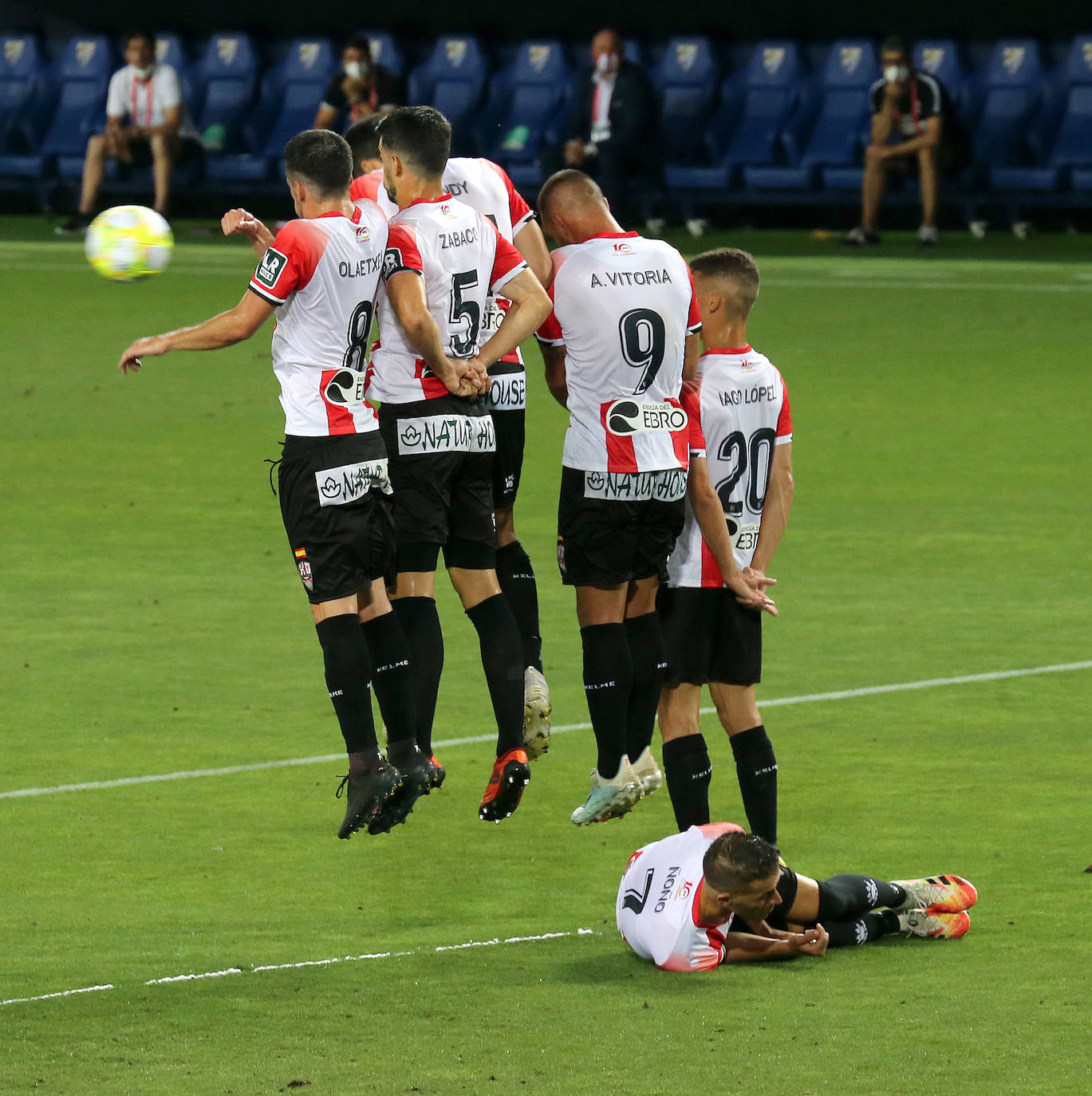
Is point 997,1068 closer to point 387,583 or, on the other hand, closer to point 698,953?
point 698,953

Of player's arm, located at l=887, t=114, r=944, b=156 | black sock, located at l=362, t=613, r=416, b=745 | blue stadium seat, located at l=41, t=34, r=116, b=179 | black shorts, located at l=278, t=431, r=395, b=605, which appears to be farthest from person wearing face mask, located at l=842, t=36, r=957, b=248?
black shorts, located at l=278, t=431, r=395, b=605

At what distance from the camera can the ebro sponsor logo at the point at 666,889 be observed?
7.38 meters

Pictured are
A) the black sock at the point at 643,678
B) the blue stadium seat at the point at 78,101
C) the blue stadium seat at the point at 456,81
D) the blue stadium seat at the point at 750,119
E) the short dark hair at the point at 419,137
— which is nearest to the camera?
the short dark hair at the point at 419,137

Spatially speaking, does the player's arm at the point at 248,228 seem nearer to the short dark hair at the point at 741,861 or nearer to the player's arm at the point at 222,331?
the player's arm at the point at 222,331

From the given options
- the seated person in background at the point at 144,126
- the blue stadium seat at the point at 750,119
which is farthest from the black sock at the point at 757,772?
the seated person in background at the point at 144,126

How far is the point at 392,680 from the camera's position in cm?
808

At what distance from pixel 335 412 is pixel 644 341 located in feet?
3.60

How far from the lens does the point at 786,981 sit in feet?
24.1

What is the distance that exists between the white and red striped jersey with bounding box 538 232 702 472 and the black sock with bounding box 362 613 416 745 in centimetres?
92

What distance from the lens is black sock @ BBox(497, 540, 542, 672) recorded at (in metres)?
9.20

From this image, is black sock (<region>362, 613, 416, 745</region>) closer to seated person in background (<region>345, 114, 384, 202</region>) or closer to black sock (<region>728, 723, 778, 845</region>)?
black sock (<region>728, 723, 778, 845</region>)

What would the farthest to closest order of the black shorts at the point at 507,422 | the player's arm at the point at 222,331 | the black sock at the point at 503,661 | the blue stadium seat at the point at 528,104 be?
the blue stadium seat at the point at 528,104 < the black shorts at the point at 507,422 < the black sock at the point at 503,661 < the player's arm at the point at 222,331

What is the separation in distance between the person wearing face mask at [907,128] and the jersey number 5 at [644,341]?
1883 centimetres

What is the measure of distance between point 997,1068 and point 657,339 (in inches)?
110
